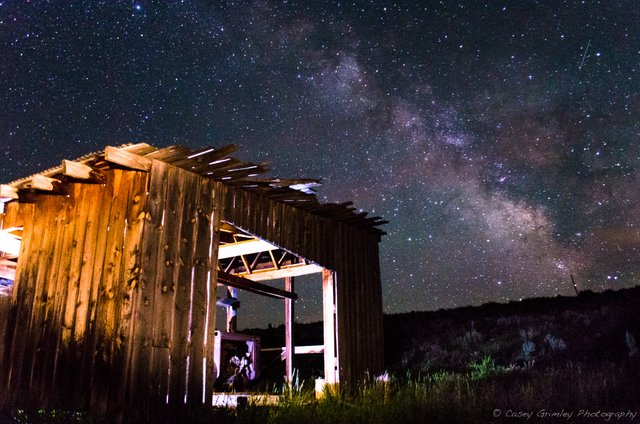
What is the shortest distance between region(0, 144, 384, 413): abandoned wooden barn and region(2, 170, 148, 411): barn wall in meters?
0.02

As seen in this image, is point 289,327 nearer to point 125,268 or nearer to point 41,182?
point 125,268

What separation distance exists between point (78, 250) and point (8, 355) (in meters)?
2.22

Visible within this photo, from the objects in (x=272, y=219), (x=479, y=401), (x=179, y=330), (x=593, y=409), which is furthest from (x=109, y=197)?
(x=593, y=409)

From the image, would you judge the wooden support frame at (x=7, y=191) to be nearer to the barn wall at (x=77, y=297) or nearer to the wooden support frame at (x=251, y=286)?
the barn wall at (x=77, y=297)

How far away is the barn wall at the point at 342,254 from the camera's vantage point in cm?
906

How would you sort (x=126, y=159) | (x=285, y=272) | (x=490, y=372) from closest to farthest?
(x=126, y=159) < (x=490, y=372) < (x=285, y=272)

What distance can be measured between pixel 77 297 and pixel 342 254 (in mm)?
5535

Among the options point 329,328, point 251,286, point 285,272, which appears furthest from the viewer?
point 285,272

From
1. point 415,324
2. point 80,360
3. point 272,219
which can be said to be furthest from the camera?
point 415,324

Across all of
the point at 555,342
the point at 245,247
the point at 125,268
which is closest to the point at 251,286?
the point at 245,247

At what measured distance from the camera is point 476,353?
58.0ft

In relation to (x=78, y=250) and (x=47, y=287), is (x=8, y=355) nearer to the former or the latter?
(x=47, y=287)

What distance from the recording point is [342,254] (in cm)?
1128

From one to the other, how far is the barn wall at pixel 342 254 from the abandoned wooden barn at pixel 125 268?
0.05 metres
